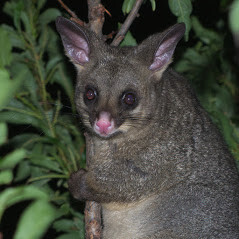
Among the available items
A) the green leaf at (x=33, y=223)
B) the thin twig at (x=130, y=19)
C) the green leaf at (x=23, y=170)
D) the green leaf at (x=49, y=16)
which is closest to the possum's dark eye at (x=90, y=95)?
the thin twig at (x=130, y=19)

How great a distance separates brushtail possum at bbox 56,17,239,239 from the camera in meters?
3.69

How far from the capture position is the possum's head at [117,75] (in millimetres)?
3658

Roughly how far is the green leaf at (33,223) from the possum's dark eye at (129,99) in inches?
107

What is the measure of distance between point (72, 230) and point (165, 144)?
4.85 feet

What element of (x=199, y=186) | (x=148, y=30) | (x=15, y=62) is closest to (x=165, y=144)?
(x=199, y=186)

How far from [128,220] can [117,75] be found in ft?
4.71

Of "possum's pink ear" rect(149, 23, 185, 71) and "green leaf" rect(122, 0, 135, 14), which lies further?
"possum's pink ear" rect(149, 23, 185, 71)

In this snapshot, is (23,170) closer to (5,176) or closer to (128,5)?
(128,5)

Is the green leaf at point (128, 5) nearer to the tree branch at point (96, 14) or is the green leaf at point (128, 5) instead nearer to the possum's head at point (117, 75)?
the tree branch at point (96, 14)

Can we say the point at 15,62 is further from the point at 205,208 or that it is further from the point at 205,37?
the point at 205,208

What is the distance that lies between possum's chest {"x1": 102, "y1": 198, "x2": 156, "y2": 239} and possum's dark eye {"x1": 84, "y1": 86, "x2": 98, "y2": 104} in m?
1.02

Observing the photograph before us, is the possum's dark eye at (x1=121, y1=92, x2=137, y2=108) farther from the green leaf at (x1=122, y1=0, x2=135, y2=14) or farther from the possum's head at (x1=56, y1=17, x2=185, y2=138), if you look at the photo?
the green leaf at (x1=122, y1=0, x2=135, y2=14)

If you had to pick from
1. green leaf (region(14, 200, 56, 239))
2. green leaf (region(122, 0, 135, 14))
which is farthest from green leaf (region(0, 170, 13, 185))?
green leaf (region(122, 0, 135, 14))

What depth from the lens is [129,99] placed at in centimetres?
376
